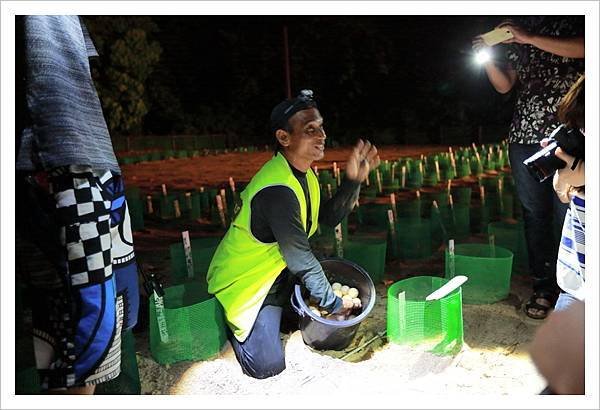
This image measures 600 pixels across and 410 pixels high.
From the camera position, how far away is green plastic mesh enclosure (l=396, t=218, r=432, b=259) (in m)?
3.89

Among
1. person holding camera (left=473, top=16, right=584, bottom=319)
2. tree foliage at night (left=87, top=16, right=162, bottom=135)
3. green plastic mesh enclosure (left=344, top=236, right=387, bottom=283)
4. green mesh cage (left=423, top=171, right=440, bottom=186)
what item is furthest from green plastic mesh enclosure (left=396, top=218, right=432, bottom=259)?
tree foliage at night (left=87, top=16, right=162, bottom=135)

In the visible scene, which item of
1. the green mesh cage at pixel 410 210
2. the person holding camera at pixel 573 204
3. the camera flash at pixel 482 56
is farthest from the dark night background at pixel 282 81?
the person holding camera at pixel 573 204

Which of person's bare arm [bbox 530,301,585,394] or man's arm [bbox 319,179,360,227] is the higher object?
man's arm [bbox 319,179,360,227]

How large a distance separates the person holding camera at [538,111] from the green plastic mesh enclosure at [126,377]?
223cm

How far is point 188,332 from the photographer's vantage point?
254 centimetres

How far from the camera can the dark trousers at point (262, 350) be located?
2.44 m

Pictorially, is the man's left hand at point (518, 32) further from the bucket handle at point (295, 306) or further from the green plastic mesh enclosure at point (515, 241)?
the bucket handle at point (295, 306)

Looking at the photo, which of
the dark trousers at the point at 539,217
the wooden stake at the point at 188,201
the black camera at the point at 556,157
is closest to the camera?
the black camera at the point at 556,157

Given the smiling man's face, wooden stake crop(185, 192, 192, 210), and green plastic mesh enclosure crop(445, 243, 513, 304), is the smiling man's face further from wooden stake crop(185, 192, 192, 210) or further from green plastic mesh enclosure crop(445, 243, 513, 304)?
wooden stake crop(185, 192, 192, 210)

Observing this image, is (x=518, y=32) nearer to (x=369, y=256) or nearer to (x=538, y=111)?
(x=538, y=111)

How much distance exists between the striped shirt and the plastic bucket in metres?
0.90

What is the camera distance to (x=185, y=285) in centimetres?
289

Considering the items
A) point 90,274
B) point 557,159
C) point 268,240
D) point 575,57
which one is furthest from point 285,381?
point 575,57

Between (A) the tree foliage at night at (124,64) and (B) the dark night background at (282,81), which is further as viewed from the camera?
(B) the dark night background at (282,81)
